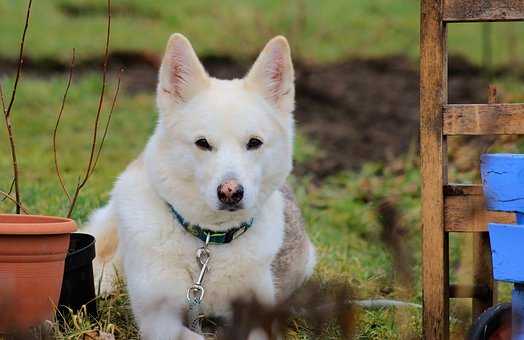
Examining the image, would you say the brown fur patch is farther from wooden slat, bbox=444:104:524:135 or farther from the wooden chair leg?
wooden slat, bbox=444:104:524:135

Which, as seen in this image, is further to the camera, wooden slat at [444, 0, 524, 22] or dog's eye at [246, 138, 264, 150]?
dog's eye at [246, 138, 264, 150]

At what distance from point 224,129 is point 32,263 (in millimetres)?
857

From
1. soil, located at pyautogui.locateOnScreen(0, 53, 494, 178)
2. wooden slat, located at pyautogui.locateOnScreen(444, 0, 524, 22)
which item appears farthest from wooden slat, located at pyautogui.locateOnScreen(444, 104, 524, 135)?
soil, located at pyautogui.locateOnScreen(0, 53, 494, 178)

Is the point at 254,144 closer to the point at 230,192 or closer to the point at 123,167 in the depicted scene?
the point at 230,192

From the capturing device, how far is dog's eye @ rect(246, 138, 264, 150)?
11.9ft

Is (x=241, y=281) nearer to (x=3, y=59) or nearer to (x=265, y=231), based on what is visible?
(x=265, y=231)

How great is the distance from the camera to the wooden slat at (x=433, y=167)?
11.7 feet

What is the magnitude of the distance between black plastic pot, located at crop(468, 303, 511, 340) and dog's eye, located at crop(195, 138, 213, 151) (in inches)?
45.9

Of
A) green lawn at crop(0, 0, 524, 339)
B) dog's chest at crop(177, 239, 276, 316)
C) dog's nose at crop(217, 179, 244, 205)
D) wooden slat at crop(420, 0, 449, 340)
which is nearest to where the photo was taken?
dog's nose at crop(217, 179, 244, 205)

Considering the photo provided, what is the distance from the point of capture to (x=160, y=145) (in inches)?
147

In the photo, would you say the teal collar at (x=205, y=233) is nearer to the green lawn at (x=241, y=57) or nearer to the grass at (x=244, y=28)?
the green lawn at (x=241, y=57)

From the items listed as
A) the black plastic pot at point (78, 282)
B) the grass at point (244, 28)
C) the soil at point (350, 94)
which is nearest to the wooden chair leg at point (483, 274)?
the black plastic pot at point (78, 282)

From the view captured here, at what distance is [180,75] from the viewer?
3752 millimetres

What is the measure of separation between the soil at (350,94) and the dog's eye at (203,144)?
438cm
